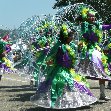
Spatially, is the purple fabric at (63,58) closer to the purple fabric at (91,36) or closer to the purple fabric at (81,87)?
the purple fabric at (81,87)

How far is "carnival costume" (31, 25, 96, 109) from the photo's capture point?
36.2 ft

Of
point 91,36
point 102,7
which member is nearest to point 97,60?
point 91,36

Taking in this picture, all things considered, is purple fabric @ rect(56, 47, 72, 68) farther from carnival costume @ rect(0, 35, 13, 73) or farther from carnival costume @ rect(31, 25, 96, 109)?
carnival costume @ rect(0, 35, 13, 73)

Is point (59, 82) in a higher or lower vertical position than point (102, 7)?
lower

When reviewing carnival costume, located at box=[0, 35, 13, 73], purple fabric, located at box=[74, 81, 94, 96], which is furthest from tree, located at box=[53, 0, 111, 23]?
purple fabric, located at box=[74, 81, 94, 96]

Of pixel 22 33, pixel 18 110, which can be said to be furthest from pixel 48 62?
pixel 22 33

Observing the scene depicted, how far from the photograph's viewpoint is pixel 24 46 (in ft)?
52.8

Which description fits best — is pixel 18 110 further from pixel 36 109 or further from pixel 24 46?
pixel 24 46

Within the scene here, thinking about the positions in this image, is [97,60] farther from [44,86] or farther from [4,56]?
[4,56]

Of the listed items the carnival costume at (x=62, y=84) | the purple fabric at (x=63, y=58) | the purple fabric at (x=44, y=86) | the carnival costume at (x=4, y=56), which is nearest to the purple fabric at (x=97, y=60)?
the carnival costume at (x=62, y=84)

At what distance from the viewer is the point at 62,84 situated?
36.4 ft

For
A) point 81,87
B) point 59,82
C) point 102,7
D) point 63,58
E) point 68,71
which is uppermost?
point 102,7

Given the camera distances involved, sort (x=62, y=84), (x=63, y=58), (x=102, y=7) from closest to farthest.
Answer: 1. (x=62, y=84)
2. (x=63, y=58)
3. (x=102, y=7)

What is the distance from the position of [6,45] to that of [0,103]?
4.72 m
